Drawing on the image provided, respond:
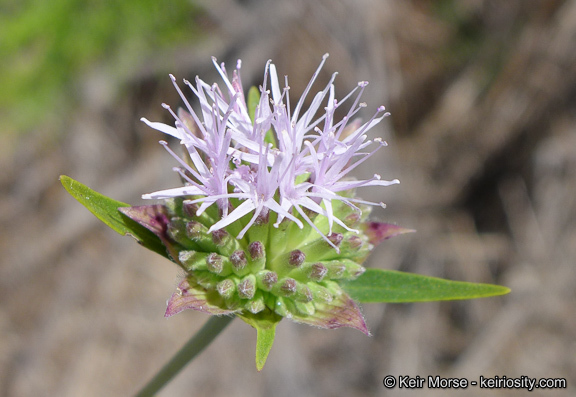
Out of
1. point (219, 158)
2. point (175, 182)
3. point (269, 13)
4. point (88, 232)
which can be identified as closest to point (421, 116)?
point (269, 13)

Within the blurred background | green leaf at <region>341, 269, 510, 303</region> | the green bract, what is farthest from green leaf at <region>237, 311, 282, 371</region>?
the blurred background

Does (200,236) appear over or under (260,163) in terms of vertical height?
under

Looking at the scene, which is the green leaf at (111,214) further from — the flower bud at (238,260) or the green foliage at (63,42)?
the green foliage at (63,42)

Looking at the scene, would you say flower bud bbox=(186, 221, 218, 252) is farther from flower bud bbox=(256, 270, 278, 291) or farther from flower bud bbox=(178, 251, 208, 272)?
flower bud bbox=(256, 270, 278, 291)

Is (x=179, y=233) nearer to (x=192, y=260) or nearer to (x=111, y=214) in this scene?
(x=192, y=260)

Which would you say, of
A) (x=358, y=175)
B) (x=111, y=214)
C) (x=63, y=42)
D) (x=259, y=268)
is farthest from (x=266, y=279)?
(x=63, y=42)

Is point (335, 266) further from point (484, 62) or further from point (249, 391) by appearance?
point (484, 62)

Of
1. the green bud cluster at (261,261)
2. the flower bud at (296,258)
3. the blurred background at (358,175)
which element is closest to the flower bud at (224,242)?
the green bud cluster at (261,261)
